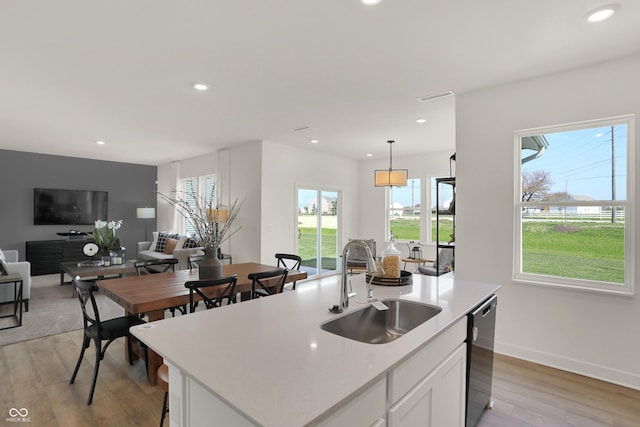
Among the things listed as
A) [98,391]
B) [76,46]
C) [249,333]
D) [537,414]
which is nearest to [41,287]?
[98,391]

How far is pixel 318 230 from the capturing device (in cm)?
686

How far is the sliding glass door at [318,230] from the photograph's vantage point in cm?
654

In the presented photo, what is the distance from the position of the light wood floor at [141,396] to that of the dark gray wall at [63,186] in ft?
17.6

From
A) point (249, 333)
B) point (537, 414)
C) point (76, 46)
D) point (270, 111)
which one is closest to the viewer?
point (249, 333)

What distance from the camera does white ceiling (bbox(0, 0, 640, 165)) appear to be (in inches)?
82.2

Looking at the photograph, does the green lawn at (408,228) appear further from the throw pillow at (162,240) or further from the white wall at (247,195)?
the throw pillow at (162,240)

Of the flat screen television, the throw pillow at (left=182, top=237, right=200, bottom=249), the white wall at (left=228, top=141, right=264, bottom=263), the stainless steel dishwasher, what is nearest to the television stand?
the flat screen television

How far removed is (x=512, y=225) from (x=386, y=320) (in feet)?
6.39

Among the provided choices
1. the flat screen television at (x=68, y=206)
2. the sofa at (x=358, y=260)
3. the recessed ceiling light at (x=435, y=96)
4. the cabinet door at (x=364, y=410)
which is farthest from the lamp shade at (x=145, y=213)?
the cabinet door at (x=364, y=410)

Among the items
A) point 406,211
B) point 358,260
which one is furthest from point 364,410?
point 406,211

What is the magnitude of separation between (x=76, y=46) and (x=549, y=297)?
14.7 ft

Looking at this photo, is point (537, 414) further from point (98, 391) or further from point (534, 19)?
point (98, 391)

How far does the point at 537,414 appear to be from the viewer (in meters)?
2.28

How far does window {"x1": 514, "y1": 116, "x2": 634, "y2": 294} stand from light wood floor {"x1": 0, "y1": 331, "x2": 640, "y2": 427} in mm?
816
